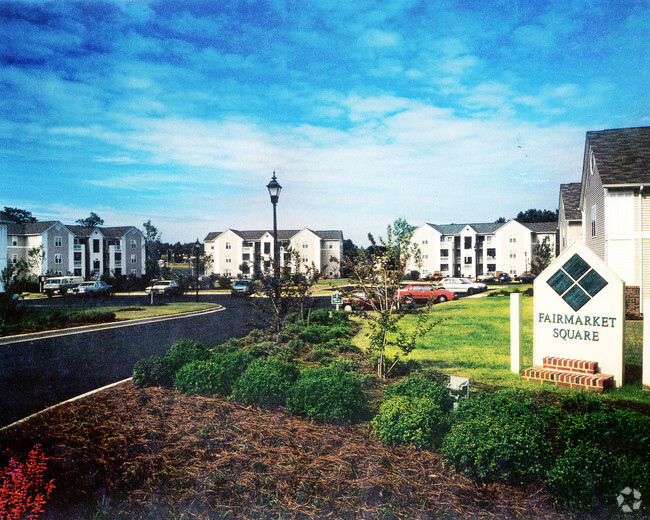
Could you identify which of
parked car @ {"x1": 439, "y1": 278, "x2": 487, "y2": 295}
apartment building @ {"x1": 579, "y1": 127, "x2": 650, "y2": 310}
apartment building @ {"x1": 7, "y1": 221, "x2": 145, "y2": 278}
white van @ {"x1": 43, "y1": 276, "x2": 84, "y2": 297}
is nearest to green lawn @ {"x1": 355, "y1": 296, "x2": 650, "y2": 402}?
apartment building @ {"x1": 579, "y1": 127, "x2": 650, "y2": 310}

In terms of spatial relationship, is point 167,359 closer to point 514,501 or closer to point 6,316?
point 514,501

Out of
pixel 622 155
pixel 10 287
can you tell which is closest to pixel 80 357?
pixel 10 287

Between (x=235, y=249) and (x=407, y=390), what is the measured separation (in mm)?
23587

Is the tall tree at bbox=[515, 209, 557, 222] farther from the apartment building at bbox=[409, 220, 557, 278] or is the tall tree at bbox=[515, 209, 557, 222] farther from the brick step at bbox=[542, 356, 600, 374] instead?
the brick step at bbox=[542, 356, 600, 374]

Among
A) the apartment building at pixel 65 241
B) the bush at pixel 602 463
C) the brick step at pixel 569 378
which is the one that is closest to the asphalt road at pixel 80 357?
the apartment building at pixel 65 241

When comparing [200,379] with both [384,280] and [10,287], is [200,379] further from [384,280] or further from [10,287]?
[10,287]

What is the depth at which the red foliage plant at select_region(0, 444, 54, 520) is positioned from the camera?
3764mm

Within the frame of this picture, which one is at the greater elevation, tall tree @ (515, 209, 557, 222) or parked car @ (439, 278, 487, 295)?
tall tree @ (515, 209, 557, 222)

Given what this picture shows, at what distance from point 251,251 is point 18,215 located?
11031mm

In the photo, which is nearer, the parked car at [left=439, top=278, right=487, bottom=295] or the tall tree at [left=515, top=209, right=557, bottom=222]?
the parked car at [left=439, top=278, right=487, bottom=295]

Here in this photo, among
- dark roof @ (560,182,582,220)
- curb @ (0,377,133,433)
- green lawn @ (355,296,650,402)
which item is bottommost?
curb @ (0,377,133,433)

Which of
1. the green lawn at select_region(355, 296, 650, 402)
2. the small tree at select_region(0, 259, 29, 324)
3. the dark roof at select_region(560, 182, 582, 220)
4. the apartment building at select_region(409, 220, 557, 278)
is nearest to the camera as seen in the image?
the green lawn at select_region(355, 296, 650, 402)

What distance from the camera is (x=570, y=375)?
7379mm

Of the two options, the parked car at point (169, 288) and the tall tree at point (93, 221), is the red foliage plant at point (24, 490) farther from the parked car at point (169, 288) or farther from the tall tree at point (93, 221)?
the parked car at point (169, 288)
